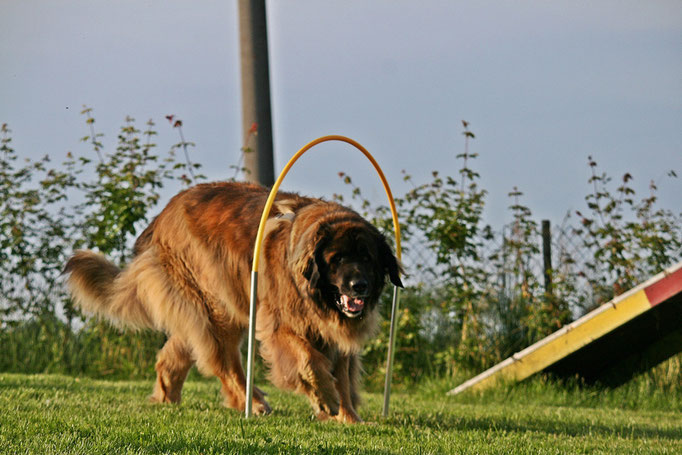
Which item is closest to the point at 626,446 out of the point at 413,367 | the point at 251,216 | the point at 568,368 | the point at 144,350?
the point at 251,216

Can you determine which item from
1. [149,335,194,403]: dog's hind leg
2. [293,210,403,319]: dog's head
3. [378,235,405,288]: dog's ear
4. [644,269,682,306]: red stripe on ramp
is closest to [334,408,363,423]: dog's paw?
[293,210,403,319]: dog's head

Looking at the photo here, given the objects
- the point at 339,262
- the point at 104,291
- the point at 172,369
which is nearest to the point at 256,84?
the point at 104,291

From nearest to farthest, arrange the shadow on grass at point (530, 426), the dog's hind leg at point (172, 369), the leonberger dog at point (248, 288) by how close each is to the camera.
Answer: the leonberger dog at point (248, 288) < the shadow on grass at point (530, 426) < the dog's hind leg at point (172, 369)

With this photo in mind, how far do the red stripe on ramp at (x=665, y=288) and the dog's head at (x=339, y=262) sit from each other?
3.29 metres

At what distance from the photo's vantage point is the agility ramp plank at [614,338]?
7.02 m

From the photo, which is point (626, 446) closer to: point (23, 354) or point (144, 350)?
point (144, 350)

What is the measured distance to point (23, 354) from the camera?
905cm

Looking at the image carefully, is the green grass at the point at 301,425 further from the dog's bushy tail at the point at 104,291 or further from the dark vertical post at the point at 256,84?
the dark vertical post at the point at 256,84

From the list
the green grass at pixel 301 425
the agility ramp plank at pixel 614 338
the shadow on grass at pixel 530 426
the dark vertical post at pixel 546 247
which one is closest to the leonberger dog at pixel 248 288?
the green grass at pixel 301 425

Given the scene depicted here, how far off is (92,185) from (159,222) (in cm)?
389

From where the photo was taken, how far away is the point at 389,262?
5043mm

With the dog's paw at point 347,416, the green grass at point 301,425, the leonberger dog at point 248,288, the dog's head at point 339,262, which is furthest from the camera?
the dog's paw at point 347,416

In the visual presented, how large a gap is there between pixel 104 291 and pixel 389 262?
2355 millimetres

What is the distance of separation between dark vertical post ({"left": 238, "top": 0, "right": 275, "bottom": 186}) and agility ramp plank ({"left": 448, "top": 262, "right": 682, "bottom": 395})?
12.1 ft
